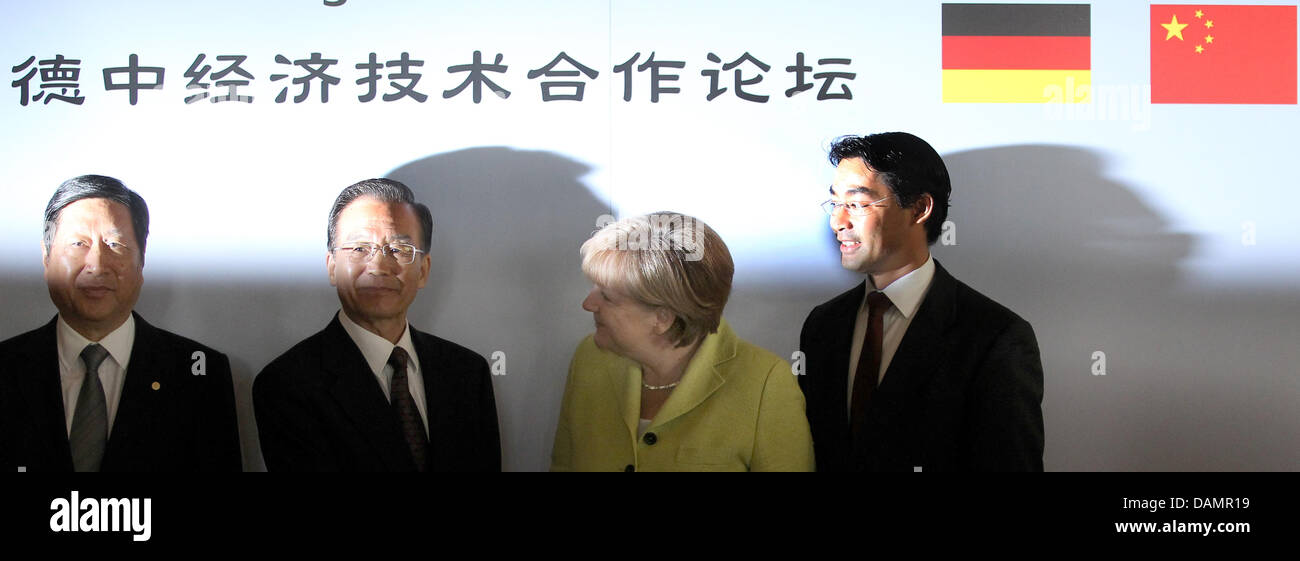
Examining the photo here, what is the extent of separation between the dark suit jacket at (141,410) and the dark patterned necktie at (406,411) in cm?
48

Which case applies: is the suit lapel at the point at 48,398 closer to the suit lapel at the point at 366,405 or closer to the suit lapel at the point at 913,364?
the suit lapel at the point at 366,405

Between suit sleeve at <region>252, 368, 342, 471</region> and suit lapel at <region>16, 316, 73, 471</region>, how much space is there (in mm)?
522

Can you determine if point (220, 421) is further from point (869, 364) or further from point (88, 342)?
point (869, 364)

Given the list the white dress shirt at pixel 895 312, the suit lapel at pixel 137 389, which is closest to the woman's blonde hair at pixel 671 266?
the white dress shirt at pixel 895 312

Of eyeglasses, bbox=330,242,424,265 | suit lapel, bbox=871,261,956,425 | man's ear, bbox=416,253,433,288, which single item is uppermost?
eyeglasses, bbox=330,242,424,265

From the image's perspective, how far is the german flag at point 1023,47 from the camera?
333 centimetres

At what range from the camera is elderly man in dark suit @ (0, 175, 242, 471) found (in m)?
3.26

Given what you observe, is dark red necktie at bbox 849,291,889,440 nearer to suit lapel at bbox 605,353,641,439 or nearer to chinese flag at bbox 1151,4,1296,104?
suit lapel at bbox 605,353,641,439

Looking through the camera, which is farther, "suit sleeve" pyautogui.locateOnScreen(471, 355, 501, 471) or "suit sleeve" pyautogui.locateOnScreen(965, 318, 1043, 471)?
"suit sleeve" pyautogui.locateOnScreen(471, 355, 501, 471)

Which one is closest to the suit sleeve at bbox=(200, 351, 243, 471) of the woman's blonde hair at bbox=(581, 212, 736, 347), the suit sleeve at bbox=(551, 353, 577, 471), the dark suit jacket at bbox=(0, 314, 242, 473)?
the dark suit jacket at bbox=(0, 314, 242, 473)

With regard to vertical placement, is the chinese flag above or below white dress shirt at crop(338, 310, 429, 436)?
above

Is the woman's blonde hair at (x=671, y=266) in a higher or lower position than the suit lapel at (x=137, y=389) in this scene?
higher
